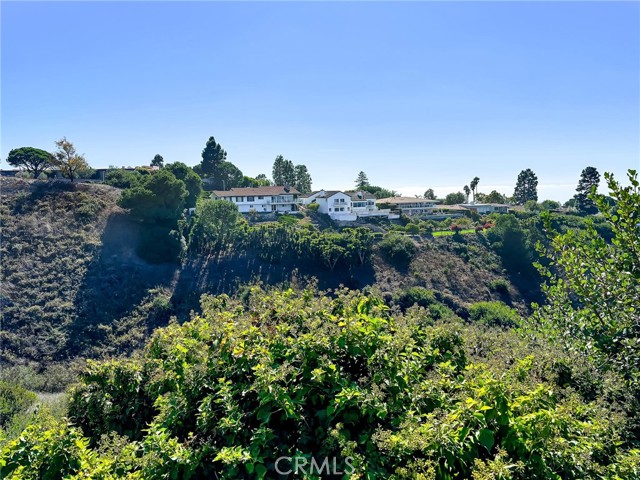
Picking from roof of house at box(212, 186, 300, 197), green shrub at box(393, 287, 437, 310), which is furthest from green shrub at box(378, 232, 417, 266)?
roof of house at box(212, 186, 300, 197)

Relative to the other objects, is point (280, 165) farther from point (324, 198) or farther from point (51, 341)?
point (51, 341)

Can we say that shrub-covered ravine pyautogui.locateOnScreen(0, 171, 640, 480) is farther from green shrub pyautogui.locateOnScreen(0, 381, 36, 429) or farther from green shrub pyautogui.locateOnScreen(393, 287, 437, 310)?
green shrub pyautogui.locateOnScreen(393, 287, 437, 310)

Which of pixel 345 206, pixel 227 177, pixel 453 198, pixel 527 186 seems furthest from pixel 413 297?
pixel 527 186

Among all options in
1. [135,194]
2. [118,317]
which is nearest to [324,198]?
[135,194]

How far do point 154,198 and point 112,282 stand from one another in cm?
946

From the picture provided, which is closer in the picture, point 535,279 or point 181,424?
point 181,424

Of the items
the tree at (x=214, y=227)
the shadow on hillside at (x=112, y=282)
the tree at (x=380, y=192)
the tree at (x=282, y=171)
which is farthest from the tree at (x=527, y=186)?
the shadow on hillside at (x=112, y=282)

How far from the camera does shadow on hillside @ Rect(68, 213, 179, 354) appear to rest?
961 inches

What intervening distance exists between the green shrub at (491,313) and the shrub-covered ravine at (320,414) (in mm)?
30090

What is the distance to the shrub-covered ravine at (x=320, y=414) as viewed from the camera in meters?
2.79

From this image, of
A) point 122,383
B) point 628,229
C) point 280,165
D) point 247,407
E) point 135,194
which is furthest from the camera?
point 280,165

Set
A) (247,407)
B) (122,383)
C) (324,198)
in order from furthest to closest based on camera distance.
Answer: (324,198)
(122,383)
(247,407)

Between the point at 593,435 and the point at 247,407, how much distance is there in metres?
2.94

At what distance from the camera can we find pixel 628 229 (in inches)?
147
